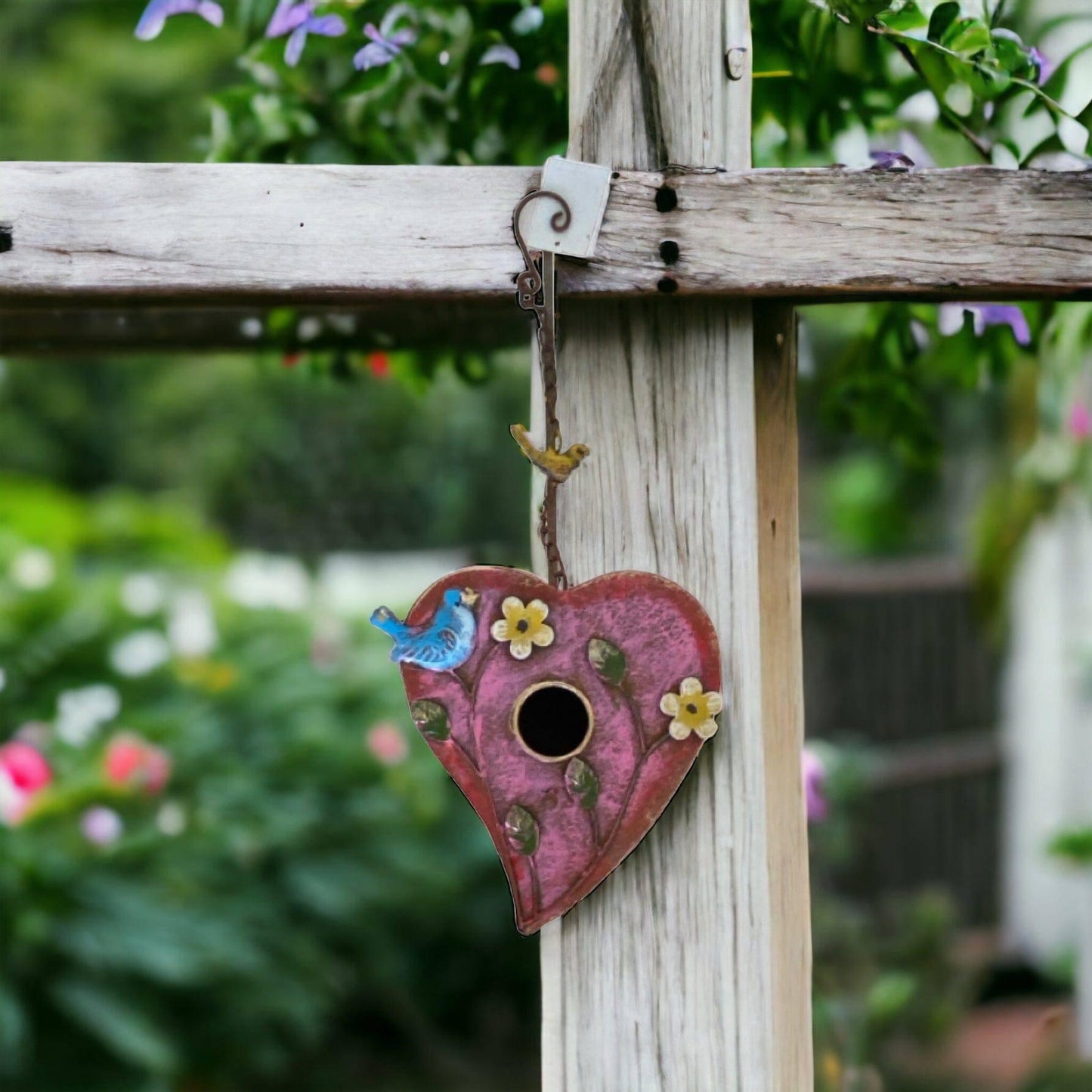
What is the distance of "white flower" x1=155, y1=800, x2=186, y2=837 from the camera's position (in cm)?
311

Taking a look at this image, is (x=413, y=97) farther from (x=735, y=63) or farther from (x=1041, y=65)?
(x=1041, y=65)

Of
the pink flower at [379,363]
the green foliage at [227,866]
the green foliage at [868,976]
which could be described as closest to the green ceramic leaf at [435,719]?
the pink flower at [379,363]

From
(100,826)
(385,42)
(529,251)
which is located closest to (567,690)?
(529,251)

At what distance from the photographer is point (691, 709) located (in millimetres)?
886

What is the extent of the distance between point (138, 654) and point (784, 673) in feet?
8.71

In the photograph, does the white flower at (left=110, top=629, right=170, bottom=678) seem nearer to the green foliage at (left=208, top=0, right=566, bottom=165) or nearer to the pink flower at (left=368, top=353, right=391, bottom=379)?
the pink flower at (left=368, top=353, right=391, bottom=379)

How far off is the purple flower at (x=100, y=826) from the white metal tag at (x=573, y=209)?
2.41 m

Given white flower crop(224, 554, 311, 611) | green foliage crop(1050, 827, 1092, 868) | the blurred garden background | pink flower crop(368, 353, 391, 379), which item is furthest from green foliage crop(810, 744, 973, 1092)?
white flower crop(224, 554, 311, 611)

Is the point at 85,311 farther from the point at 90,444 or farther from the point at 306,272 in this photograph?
the point at 90,444

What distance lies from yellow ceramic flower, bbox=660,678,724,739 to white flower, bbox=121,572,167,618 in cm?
285

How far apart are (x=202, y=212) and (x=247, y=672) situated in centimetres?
314

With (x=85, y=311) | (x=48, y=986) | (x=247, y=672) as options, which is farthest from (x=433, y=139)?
(x=247, y=672)

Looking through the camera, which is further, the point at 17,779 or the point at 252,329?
the point at 17,779

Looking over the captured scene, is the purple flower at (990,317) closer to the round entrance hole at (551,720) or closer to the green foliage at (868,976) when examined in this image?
the round entrance hole at (551,720)
